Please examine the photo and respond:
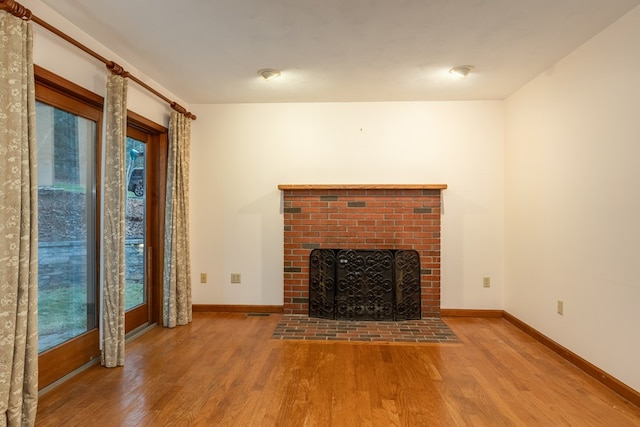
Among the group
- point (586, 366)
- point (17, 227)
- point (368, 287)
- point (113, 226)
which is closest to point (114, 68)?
point (113, 226)

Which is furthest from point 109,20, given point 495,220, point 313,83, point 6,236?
point 495,220

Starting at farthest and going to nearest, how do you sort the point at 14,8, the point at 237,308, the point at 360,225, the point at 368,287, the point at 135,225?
the point at 237,308 → the point at 360,225 → the point at 368,287 → the point at 135,225 → the point at 14,8

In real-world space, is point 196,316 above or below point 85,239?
below

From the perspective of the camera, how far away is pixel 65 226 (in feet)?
8.05

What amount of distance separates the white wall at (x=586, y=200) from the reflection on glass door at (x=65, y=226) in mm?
3642

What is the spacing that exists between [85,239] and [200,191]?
1.61 m

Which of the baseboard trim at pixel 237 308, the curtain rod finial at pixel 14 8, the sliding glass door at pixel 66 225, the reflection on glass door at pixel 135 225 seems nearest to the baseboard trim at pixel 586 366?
the baseboard trim at pixel 237 308

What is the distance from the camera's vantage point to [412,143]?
401cm

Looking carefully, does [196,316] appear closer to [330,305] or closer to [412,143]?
[330,305]

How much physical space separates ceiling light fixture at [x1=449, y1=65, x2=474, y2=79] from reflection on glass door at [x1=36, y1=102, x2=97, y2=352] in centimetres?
294

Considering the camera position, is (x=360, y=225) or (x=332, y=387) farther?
(x=360, y=225)

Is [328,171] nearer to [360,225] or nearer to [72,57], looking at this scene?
[360,225]

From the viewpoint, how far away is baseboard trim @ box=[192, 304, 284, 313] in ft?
13.3

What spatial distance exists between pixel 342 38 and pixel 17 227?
2227mm
